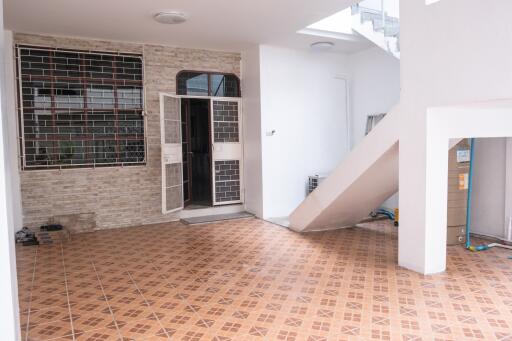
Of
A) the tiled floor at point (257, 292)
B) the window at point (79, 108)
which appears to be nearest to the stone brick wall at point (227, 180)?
the window at point (79, 108)

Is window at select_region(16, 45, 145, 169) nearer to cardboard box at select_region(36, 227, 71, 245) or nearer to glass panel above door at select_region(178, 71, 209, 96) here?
glass panel above door at select_region(178, 71, 209, 96)

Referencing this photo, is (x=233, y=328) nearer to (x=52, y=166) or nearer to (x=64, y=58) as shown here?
A: (x=52, y=166)

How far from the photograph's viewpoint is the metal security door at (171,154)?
716 cm

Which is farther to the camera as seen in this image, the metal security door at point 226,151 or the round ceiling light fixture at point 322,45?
the metal security door at point 226,151

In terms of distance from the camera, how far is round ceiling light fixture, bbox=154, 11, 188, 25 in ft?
18.6

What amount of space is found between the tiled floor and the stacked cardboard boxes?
273mm

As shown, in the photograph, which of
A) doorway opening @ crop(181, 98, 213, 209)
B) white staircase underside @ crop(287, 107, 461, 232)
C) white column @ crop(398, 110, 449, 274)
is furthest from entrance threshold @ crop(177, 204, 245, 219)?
white column @ crop(398, 110, 449, 274)

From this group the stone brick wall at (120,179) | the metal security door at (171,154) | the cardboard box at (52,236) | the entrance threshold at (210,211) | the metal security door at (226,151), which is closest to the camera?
the cardboard box at (52,236)

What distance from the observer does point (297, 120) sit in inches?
316

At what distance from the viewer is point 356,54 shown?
841 cm

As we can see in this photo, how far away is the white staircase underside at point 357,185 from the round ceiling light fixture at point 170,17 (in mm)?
3164

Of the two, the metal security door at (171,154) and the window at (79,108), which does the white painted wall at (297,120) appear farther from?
the window at (79,108)

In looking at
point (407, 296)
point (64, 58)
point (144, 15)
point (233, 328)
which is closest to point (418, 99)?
point (407, 296)

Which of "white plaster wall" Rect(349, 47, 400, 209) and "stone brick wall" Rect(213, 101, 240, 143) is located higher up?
"white plaster wall" Rect(349, 47, 400, 209)
